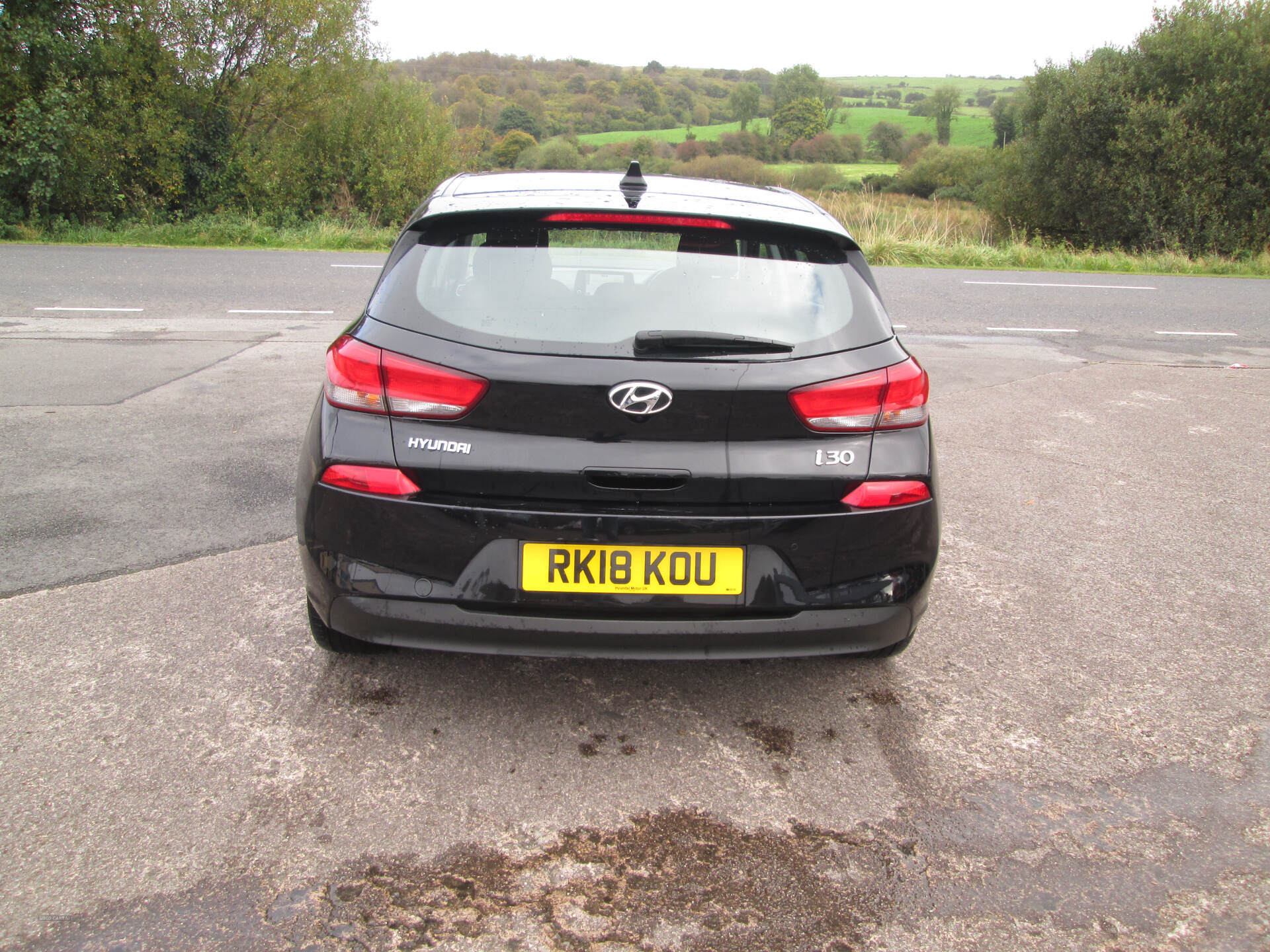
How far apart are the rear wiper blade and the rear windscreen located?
0.06ft

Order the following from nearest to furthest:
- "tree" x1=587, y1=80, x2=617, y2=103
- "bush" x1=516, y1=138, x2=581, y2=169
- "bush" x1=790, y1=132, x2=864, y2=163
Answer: "bush" x1=516, y1=138, x2=581, y2=169 < "tree" x1=587, y1=80, x2=617, y2=103 < "bush" x1=790, y1=132, x2=864, y2=163

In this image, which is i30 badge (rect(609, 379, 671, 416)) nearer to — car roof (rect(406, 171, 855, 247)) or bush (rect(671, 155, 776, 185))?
car roof (rect(406, 171, 855, 247))

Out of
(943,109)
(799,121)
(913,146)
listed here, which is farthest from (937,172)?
(943,109)

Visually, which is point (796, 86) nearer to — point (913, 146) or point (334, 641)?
point (913, 146)

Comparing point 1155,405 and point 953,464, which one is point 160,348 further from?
point 1155,405

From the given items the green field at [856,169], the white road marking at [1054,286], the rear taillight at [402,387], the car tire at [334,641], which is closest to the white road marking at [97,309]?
the car tire at [334,641]

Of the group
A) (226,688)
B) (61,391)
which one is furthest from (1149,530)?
(61,391)

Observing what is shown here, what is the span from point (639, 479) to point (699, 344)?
15.7 inches

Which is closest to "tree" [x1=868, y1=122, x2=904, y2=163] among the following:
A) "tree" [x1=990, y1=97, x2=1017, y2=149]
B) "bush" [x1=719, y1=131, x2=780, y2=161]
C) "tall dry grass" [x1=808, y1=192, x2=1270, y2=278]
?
"bush" [x1=719, y1=131, x2=780, y2=161]

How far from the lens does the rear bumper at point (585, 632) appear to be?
2535 mm

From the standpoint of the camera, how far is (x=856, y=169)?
204 feet

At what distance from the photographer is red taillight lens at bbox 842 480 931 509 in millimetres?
2592

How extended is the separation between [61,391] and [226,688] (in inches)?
182

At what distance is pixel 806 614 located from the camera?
260 centimetres
